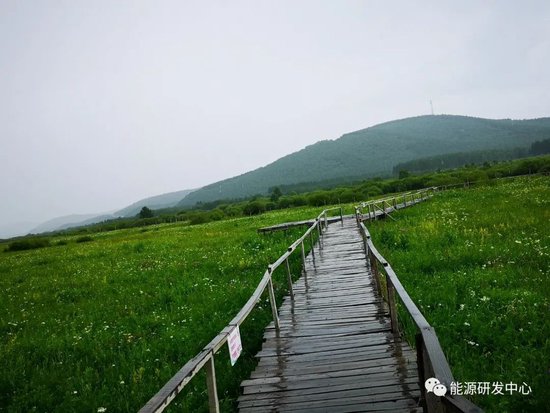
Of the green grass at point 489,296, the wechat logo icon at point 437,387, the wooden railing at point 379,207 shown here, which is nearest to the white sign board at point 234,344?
the wechat logo icon at point 437,387

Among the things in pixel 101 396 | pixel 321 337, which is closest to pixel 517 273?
pixel 321 337

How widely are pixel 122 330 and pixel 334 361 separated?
641cm

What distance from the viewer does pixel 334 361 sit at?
6.20 m

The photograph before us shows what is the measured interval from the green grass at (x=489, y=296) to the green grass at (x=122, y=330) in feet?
12.8

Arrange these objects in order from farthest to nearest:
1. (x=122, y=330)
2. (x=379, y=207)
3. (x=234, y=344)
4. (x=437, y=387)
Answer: (x=379, y=207) → (x=122, y=330) → (x=234, y=344) → (x=437, y=387)

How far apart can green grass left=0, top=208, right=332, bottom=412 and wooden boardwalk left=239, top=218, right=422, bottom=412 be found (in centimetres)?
64

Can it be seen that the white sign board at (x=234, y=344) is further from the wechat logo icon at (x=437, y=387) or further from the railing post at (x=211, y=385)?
the wechat logo icon at (x=437, y=387)

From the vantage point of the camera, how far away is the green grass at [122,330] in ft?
22.2

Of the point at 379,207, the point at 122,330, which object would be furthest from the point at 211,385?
the point at 379,207
